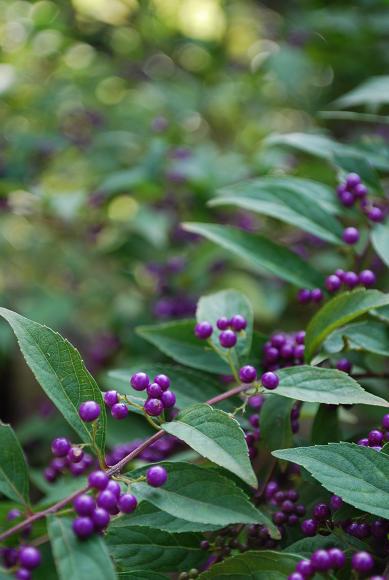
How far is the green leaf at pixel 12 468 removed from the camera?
704 mm

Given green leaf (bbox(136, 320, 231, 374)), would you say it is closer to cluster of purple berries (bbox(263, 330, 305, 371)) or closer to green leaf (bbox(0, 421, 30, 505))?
cluster of purple berries (bbox(263, 330, 305, 371))

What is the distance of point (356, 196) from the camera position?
1114 millimetres

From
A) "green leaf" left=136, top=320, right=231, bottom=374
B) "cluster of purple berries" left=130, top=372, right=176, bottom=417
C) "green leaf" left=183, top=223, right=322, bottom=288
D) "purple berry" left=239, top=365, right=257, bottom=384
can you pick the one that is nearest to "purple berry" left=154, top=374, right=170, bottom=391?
"cluster of purple berries" left=130, top=372, right=176, bottom=417

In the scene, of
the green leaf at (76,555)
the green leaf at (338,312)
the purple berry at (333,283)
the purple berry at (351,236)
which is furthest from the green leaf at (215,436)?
the purple berry at (351,236)

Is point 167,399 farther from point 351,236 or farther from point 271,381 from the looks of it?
point 351,236

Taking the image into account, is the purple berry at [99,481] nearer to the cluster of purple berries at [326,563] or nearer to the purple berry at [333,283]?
the cluster of purple berries at [326,563]

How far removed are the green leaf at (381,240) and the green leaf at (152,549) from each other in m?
0.49

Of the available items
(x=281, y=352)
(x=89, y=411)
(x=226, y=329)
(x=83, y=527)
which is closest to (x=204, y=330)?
(x=226, y=329)

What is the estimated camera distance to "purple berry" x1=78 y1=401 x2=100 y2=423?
71cm

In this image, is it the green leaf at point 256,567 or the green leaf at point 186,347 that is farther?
the green leaf at point 186,347

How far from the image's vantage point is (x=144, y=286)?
1954mm

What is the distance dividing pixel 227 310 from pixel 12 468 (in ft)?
1.31

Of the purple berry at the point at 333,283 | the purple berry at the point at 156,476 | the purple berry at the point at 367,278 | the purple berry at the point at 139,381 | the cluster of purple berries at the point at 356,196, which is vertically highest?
the cluster of purple berries at the point at 356,196

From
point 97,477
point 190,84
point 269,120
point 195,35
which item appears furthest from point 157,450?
point 195,35
